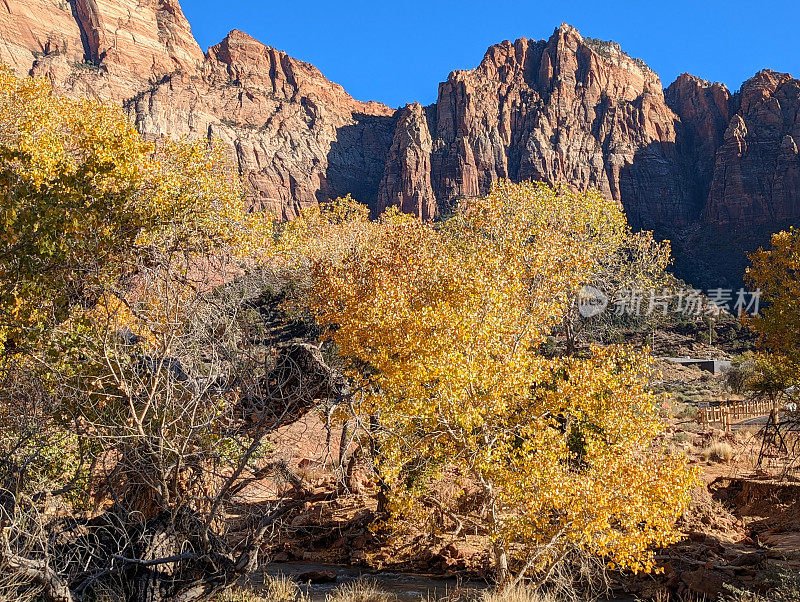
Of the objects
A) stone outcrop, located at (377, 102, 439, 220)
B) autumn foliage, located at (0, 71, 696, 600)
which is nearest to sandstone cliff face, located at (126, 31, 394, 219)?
stone outcrop, located at (377, 102, 439, 220)

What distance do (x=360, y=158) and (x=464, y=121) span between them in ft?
103

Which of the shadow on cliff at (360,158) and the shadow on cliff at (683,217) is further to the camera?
the shadow on cliff at (360,158)

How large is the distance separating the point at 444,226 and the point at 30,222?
17.9 metres

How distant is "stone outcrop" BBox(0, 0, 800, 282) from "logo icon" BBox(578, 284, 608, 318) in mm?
95253

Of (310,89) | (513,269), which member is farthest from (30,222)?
(310,89)

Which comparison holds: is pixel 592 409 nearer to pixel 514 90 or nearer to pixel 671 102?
pixel 514 90

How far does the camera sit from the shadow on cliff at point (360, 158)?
150250mm

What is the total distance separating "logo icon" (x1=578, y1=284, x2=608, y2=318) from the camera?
23.2m

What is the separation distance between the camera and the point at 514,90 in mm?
154875

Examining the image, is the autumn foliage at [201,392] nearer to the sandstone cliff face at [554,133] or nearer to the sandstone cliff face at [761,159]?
the sandstone cliff face at [761,159]

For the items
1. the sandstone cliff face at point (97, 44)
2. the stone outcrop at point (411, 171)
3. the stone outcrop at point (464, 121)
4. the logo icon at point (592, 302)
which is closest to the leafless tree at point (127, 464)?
the logo icon at point (592, 302)

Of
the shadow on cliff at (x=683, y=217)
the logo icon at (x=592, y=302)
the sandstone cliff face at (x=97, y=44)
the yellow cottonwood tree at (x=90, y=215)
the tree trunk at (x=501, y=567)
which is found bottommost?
the tree trunk at (x=501, y=567)

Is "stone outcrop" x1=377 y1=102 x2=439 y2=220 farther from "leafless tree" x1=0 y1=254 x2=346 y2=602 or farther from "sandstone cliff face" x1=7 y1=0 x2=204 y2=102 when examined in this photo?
"leafless tree" x1=0 y1=254 x2=346 y2=602

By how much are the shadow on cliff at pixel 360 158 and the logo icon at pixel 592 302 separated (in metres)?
122
